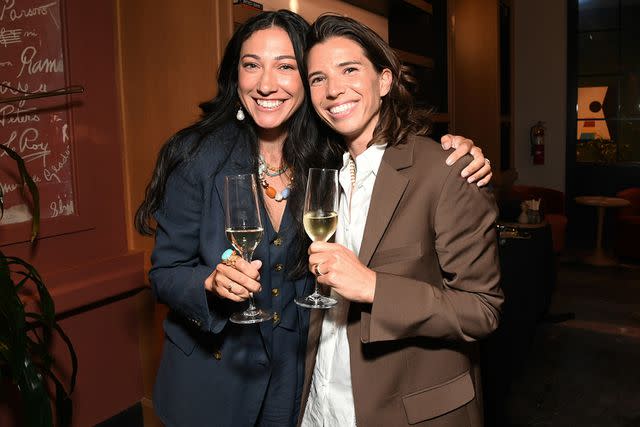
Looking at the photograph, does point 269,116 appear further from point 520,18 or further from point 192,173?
point 520,18

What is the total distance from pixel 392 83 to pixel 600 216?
6771 mm

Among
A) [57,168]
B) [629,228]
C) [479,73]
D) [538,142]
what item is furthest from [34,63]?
[538,142]

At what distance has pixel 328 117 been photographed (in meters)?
1.45

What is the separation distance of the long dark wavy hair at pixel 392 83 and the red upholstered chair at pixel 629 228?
6423 millimetres

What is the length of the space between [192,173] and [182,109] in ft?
3.19

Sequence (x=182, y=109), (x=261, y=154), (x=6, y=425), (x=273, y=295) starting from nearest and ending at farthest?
(x=273, y=295)
(x=261, y=154)
(x=6, y=425)
(x=182, y=109)

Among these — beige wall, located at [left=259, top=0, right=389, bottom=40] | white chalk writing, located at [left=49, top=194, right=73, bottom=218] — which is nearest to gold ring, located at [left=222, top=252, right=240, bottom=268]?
white chalk writing, located at [left=49, top=194, right=73, bottom=218]

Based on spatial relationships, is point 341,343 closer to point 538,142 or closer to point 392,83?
point 392,83

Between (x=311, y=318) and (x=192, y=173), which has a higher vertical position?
(x=192, y=173)

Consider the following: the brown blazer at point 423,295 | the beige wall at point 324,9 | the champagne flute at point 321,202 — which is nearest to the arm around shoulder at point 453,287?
the brown blazer at point 423,295

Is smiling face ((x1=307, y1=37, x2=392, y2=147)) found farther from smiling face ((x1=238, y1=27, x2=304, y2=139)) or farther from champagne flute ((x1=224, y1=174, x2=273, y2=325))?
champagne flute ((x1=224, y1=174, x2=273, y2=325))

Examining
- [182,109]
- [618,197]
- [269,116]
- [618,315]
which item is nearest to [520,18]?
[618,197]

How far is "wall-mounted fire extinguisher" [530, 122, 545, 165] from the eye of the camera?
26.9 feet

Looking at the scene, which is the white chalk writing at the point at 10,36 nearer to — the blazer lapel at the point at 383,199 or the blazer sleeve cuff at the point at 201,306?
the blazer sleeve cuff at the point at 201,306
